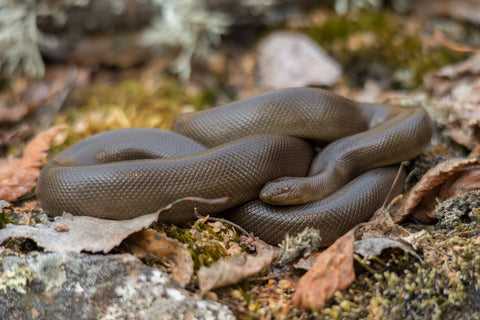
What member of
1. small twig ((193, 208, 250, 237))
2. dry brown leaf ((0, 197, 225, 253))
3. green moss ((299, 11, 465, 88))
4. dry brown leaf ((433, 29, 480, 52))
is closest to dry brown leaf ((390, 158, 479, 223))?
small twig ((193, 208, 250, 237))

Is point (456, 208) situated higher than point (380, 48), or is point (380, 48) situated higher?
point (380, 48)

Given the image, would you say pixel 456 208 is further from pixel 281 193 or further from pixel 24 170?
pixel 24 170

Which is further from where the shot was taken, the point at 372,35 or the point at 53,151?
the point at 372,35

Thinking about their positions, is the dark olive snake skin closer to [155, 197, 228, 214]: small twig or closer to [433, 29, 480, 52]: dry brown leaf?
[155, 197, 228, 214]: small twig

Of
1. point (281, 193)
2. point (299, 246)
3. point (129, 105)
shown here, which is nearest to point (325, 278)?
point (299, 246)

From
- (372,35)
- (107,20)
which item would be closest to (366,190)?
(372,35)

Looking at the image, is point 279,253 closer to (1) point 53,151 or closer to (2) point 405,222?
(2) point 405,222

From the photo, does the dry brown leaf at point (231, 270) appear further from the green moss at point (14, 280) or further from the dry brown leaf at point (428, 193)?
the dry brown leaf at point (428, 193)
